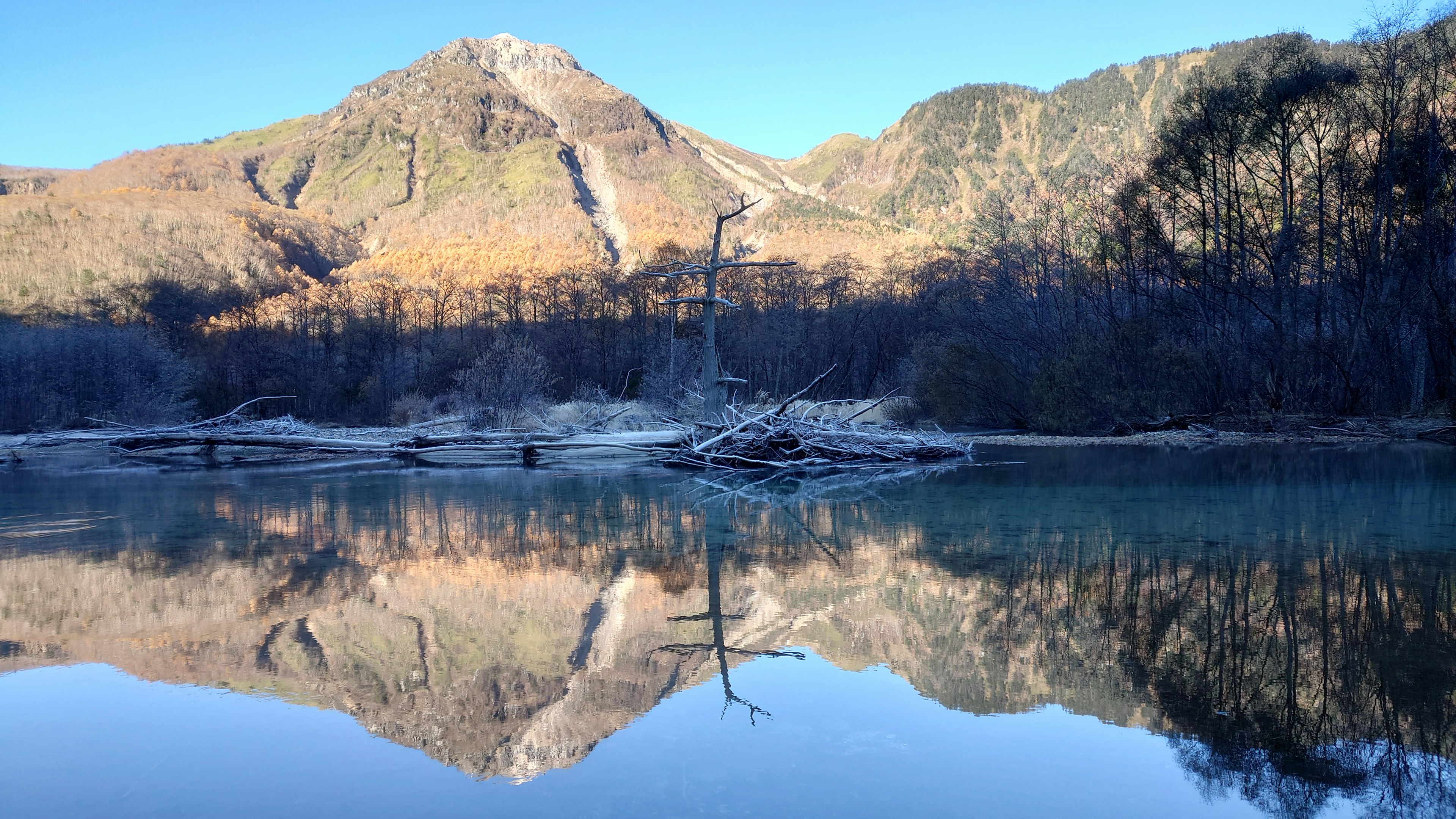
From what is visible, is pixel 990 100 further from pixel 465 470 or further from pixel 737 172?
pixel 465 470

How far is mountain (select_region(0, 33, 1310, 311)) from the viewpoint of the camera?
88.2 meters

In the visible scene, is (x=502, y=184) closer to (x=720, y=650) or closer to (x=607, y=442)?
(x=607, y=442)

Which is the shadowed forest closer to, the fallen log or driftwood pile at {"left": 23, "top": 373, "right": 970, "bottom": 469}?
driftwood pile at {"left": 23, "top": 373, "right": 970, "bottom": 469}

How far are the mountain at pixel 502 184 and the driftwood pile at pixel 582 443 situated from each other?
4936 cm

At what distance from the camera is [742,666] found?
479 centimetres

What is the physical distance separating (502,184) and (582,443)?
370 ft

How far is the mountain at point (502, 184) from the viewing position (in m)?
88.2

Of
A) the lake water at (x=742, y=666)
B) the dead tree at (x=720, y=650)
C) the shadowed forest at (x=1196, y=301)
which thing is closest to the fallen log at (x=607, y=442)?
the lake water at (x=742, y=666)

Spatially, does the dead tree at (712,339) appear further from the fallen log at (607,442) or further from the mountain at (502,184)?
the mountain at (502,184)

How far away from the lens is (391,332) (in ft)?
184

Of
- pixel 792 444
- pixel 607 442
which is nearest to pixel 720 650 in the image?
pixel 792 444

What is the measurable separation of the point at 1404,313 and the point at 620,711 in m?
26.2

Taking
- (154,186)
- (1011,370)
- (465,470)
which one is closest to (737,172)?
(154,186)

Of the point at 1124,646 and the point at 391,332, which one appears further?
the point at 391,332
